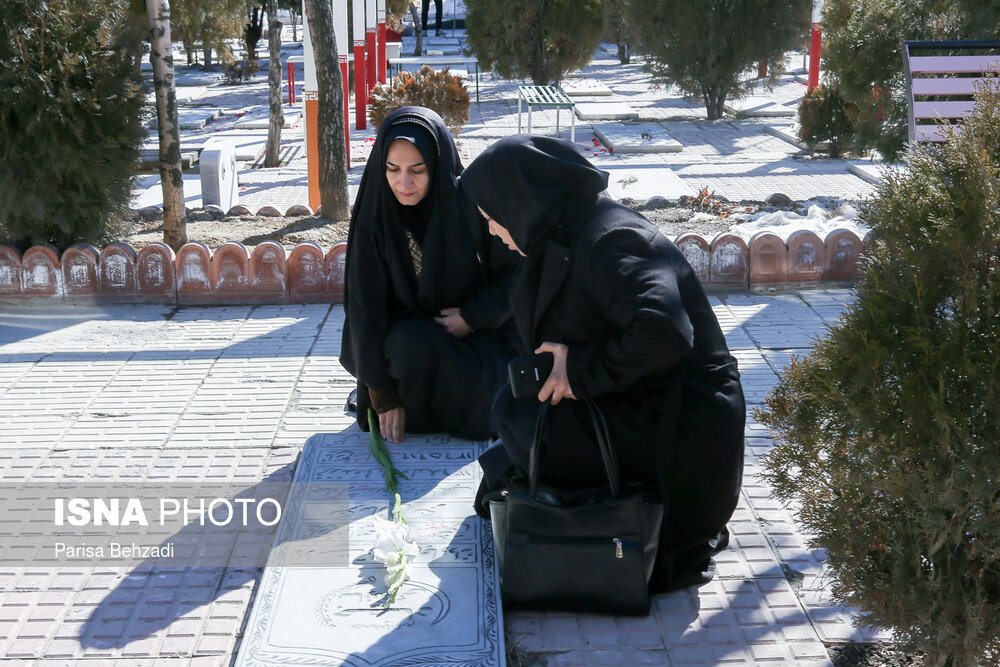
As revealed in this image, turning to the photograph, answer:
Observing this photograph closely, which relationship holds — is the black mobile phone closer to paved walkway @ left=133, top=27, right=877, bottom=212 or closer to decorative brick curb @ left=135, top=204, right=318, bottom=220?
paved walkway @ left=133, top=27, right=877, bottom=212

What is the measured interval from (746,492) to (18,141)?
440cm

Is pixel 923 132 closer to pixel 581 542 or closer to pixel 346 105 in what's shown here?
pixel 346 105

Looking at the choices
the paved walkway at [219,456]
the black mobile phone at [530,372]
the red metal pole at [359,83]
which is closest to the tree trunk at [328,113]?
the paved walkway at [219,456]

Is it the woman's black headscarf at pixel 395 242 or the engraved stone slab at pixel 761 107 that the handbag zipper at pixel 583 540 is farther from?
the engraved stone slab at pixel 761 107

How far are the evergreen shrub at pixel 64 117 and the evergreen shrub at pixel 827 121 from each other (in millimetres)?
7974

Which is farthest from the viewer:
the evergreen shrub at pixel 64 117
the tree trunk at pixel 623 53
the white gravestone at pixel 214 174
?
the tree trunk at pixel 623 53

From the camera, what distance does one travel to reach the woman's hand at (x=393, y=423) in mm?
3742

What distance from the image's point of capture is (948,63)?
20.5 feet

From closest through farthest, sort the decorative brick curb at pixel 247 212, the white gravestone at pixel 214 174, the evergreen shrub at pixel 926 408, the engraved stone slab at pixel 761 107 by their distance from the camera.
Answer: the evergreen shrub at pixel 926 408 → the decorative brick curb at pixel 247 212 → the white gravestone at pixel 214 174 → the engraved stone slab at pixel 761 107

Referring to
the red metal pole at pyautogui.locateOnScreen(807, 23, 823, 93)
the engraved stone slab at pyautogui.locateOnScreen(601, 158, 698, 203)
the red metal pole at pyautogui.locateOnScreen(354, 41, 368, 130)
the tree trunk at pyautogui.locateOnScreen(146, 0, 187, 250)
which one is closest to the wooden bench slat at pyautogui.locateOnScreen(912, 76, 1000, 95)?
the engraved stone slab at pyautogui.locateOnScreen(601, 158, 698, 203)

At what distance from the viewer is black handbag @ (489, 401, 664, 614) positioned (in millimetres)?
2502

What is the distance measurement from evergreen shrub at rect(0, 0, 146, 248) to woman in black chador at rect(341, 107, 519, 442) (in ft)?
9.01

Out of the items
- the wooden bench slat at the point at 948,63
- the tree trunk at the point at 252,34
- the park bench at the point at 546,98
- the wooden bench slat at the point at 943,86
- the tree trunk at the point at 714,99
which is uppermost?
the tree trunk at the point at 252,34

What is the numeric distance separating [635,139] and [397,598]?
1033cm
